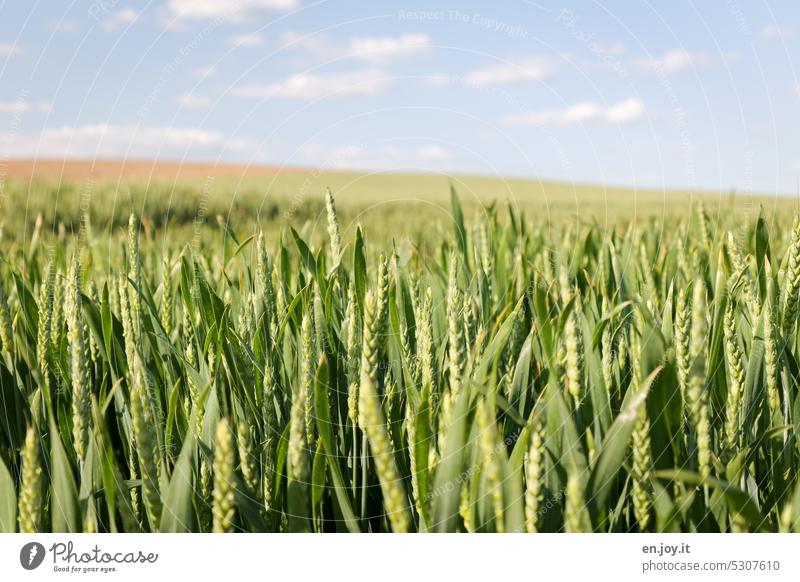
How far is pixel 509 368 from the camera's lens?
896 millimetres

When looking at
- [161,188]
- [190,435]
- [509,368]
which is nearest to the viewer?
[190,435]

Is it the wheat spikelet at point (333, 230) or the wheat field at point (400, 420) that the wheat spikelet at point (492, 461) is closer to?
the wheat field at point (400, 420)

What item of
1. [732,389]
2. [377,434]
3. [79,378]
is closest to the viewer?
[377,434]

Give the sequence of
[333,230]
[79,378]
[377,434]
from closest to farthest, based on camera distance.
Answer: [377,434]
[79,378]
[333,230]

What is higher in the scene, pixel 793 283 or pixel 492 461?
pixel 793 283

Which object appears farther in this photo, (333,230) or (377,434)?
(333,230)

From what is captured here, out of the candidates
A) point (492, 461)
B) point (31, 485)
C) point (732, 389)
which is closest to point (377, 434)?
point (492, 461)

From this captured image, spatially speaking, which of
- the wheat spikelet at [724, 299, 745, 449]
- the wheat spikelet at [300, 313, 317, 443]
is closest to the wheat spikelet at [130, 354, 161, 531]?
the wheat spikelet at [300, 313, 317, 443]

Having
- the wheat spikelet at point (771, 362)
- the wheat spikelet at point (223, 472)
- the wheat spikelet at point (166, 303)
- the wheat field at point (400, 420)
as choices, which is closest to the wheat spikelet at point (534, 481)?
the wheat field at point (400, 420)

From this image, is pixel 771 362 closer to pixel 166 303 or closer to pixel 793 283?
pixel 793 283

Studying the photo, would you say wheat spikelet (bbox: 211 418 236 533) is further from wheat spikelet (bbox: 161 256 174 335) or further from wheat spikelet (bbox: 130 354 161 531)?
wheat spikelet (bbox: 161 256 174 335)

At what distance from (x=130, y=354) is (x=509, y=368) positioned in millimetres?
496

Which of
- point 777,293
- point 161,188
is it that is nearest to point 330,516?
point 777,293

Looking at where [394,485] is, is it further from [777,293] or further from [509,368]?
[777,293]
